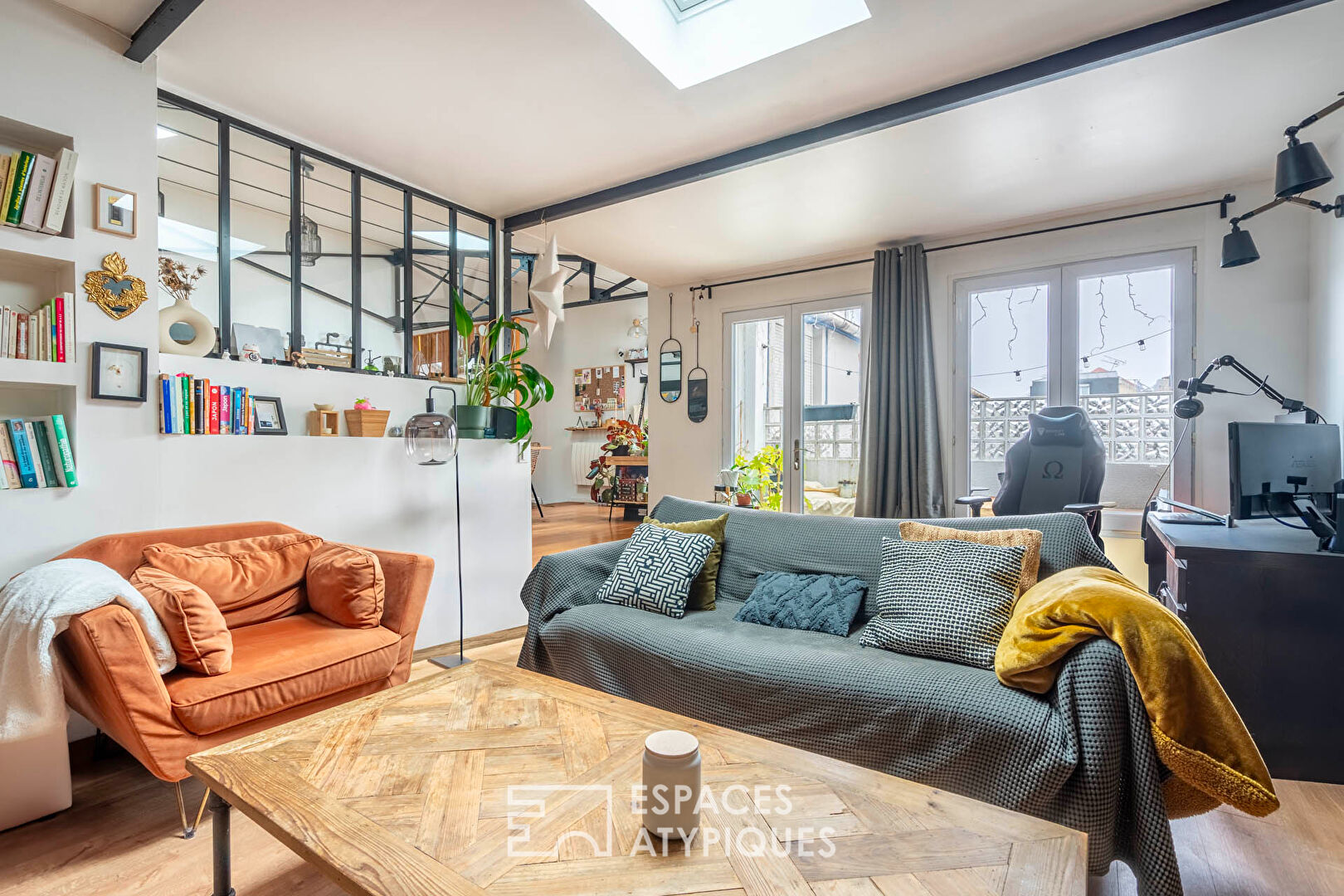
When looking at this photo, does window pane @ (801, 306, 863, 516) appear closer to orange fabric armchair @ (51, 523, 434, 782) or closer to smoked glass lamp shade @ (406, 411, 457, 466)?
smoked glass lamp shade @ (406, 411, 457, 466)

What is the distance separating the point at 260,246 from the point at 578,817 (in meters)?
4.75

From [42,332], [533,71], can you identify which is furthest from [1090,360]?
[42,332]

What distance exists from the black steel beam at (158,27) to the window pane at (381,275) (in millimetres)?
1720

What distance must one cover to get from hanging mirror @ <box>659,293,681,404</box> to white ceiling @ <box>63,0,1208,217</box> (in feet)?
8.32

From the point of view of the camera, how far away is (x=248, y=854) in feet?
5.47

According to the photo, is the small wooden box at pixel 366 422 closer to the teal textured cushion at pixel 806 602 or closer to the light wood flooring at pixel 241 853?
the light wood flooring at pixel 241 853

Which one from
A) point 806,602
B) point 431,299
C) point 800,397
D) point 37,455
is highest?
point 431,299

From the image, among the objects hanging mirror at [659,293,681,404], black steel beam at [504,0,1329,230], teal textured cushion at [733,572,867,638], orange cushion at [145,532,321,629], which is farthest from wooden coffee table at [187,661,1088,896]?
hanging mirror at [659,293,681,404]

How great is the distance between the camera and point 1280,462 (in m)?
2.37

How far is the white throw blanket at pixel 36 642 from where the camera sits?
1597mm

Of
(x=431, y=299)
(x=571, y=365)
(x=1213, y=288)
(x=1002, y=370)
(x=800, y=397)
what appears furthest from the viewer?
(x=571, y=365)

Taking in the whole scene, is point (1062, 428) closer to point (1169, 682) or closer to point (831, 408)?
point (831, 408)

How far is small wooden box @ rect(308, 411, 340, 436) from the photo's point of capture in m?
2.91

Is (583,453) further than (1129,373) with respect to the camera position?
Yes
